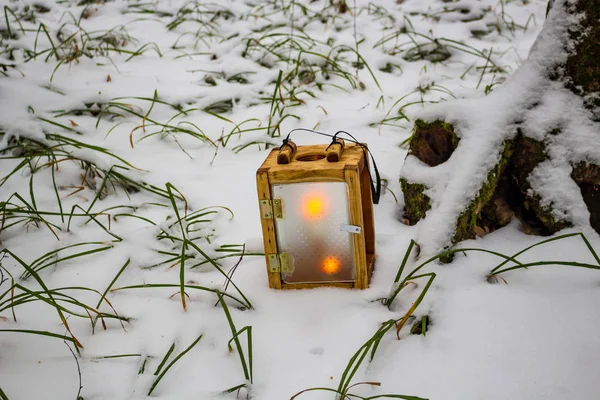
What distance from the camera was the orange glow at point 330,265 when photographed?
1.59 meters

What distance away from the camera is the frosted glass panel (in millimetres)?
1520

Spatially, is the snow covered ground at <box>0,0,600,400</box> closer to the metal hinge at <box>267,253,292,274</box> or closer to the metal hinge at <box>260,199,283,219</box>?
the metal hinge at <box>267,253,292,274</box>

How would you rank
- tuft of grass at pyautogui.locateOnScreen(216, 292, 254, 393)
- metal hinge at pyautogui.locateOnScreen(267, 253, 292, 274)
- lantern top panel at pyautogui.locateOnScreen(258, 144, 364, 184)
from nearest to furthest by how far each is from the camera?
tuft of grass at pyautogui.locateOnScreen(216, 292, 254, 393), lantern top panel at pyautogui.locateOnScreen(258, 144, 364, 184), metal hinge at pyautogui.locateOnScreen(267, 253, 292, 274)

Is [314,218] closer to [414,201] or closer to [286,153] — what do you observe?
[286,153]

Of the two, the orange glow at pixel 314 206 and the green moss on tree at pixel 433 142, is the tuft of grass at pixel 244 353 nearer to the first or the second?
the orange glow at pixel 314 206

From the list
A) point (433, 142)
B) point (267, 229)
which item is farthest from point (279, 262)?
point (433, 142)

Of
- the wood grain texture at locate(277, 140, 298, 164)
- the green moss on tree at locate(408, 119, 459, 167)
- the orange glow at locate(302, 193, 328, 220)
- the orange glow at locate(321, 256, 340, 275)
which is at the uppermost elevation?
the wood grain texture at locate(277, 140, 298, 164)

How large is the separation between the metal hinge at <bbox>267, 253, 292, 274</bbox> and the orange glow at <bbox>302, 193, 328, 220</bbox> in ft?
0.48

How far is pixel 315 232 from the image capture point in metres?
1.57

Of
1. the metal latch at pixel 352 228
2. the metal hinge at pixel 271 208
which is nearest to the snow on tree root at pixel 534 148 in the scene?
the metal latch at pixel 352 228

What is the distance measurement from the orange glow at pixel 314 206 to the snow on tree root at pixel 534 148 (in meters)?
0.33

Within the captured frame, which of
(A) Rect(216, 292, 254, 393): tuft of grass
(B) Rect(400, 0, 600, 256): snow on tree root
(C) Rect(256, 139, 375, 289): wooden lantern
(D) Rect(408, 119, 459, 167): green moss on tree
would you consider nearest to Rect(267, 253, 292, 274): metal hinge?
(C) Rect(256, 139, 375, 289): wooden lantern

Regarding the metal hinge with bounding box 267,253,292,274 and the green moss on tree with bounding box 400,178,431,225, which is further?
the green moss on tree with bounding box 400,178,431,225

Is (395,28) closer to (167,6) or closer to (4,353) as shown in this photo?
(167,6)
